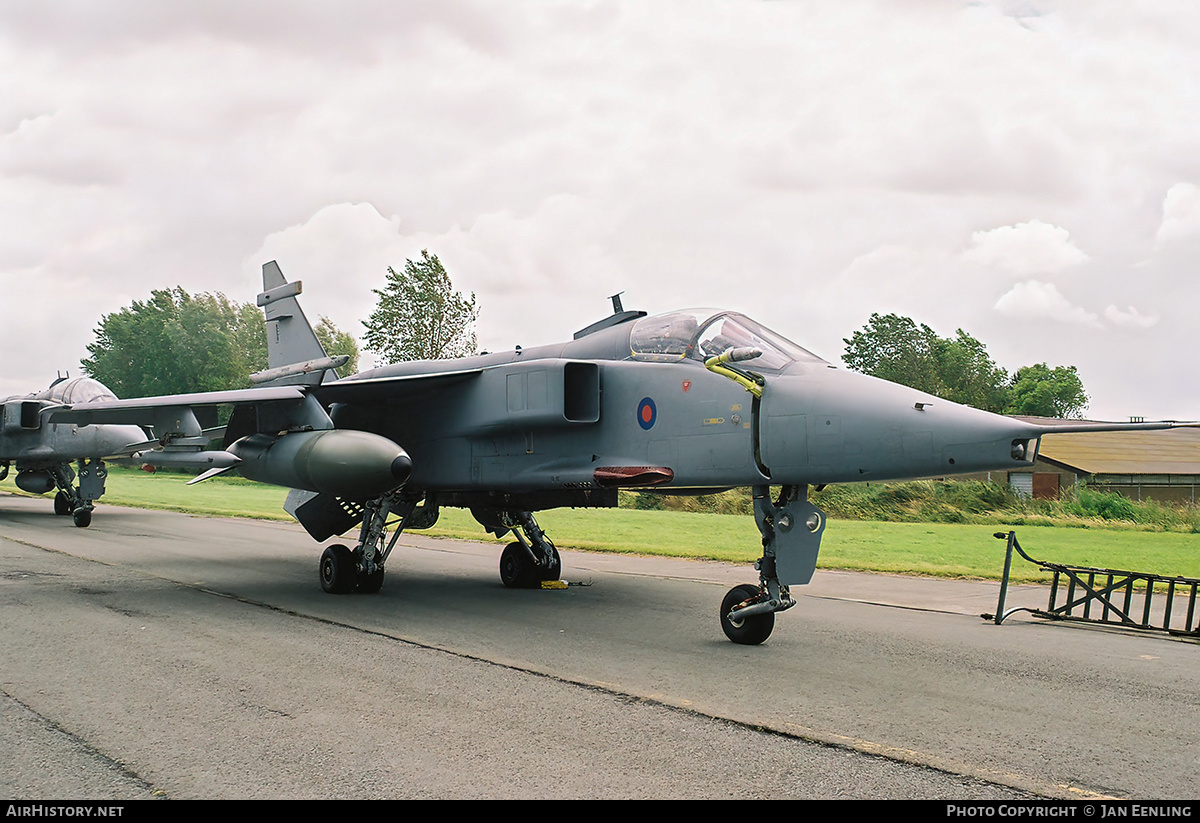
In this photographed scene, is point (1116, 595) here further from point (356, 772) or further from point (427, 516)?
point (356, 772)

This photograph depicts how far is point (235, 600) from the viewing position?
10477mm

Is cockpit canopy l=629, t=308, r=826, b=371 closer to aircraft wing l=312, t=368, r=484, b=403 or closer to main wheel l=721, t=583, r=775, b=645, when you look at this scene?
main wheel l=721, t=583, r=775, b=645

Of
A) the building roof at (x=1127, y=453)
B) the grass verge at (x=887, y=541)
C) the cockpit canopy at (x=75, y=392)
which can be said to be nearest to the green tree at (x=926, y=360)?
the building roof at (x=1127, y=453)

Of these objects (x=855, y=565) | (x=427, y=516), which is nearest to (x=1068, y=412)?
(x=855, y=565)

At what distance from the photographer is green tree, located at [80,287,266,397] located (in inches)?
3123

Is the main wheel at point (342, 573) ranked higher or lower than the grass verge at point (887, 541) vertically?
higher

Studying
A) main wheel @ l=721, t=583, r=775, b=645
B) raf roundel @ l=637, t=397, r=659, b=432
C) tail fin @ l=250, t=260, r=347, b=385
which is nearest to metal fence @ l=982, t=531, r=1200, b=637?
main wheel @ l=721, t=583, r=775, b=645

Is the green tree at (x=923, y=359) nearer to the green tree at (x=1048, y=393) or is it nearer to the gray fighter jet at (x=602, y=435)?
the green tree at (x=1048, y=393)

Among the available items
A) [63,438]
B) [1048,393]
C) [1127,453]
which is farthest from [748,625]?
[1048,393]

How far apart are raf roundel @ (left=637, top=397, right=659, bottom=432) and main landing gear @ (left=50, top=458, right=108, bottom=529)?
17543 millimetres

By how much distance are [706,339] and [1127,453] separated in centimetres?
3440

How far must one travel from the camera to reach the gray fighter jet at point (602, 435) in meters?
7.17

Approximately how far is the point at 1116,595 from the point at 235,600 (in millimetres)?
11130

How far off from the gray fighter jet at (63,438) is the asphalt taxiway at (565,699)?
12543mm
